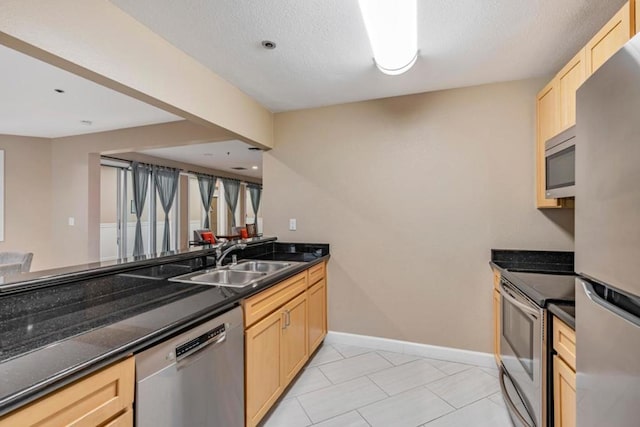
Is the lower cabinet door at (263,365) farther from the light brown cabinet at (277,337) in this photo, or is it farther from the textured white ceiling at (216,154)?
the textured white ceiling at (216,154)

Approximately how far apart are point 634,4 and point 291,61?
1737 mm

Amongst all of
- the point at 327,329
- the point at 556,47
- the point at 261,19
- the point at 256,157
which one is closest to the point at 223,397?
the point at 327,329

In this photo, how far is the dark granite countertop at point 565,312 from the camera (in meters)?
1.17

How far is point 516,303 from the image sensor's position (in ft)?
5.76

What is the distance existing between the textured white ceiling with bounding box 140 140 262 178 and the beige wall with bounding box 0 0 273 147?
7.83 feet

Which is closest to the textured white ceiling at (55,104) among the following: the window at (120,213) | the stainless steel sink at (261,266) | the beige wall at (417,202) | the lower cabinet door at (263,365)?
the window at (120,213)

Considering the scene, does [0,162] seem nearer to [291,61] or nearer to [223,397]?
[291,61]

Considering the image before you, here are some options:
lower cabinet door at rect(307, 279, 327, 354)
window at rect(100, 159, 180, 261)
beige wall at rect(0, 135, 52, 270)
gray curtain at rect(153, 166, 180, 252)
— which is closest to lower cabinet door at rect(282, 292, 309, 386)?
lower cabinet door at rect(307, 279, 327, 354)

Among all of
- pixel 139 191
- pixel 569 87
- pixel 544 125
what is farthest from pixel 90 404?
pixel 139 191

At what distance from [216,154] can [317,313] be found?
4080 mm

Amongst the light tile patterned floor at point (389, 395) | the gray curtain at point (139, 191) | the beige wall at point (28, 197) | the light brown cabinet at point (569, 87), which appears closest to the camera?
the light brown cabinet at point (569, 87)

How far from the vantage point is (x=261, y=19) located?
5.47 feet

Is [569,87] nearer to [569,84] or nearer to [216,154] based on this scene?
[569,84]

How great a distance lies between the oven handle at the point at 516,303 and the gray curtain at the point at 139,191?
615cm
